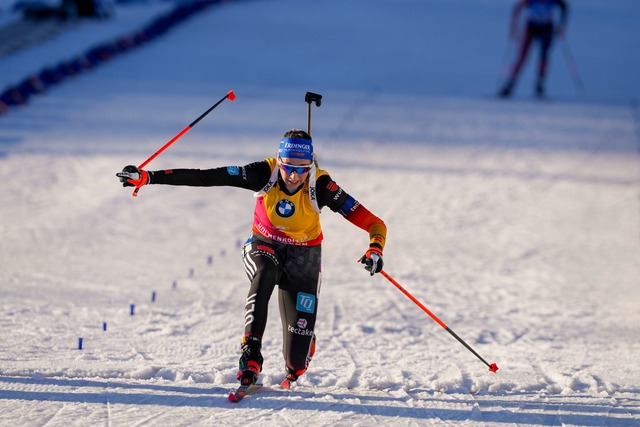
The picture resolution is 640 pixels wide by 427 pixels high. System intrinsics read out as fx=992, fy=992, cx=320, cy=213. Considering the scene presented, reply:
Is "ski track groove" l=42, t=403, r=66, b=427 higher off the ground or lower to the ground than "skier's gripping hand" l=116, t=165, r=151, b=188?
lower

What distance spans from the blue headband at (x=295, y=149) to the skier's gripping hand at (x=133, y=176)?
2.81ft

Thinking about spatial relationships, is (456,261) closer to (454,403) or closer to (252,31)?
(454,403)

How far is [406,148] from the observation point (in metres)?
15.2

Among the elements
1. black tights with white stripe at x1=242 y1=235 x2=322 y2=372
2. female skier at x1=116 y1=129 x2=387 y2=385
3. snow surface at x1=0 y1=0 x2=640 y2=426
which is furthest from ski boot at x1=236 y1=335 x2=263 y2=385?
black tights with white stripe at x1=242 y1=235 x2=322 y2=372

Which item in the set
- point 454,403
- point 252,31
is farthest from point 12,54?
point 454,403

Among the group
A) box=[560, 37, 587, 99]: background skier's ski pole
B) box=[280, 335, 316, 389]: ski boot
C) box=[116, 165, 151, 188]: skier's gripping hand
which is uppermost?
box=[560, 37, 587, 99]: background skier's ski pole

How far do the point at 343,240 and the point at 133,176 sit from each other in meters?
5.44

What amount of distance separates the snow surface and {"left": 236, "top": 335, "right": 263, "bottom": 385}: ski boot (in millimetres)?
181

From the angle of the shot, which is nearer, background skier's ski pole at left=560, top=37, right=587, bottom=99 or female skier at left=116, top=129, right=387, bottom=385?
female skier at left=116, top=129, right=387, bottom=385

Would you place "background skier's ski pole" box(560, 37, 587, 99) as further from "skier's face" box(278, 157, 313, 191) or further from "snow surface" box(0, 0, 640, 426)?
"skier's face" box(278, 157, 313, 191)

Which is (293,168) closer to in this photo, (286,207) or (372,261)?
(286,207)

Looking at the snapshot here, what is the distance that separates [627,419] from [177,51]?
55.6ft

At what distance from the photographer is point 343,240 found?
11219 mm

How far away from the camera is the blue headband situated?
616cm
